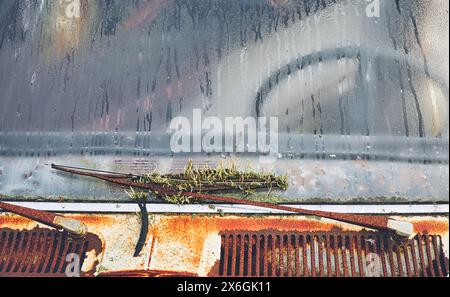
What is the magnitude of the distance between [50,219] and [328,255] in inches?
39.1

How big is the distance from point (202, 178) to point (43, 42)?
964 millimetres

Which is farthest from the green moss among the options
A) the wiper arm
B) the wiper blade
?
the wiper arm

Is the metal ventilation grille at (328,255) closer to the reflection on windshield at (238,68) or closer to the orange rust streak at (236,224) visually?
the orange rust streak at (236,224)

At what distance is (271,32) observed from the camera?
1981mm

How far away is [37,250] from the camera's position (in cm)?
172

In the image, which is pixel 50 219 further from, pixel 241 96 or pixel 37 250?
pixel 241 96

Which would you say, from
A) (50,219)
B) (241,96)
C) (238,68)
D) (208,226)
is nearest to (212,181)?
(208,226)

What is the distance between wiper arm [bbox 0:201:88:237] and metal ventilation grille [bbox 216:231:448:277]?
0.52 metres

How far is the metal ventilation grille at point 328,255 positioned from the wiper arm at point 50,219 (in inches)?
20.6
